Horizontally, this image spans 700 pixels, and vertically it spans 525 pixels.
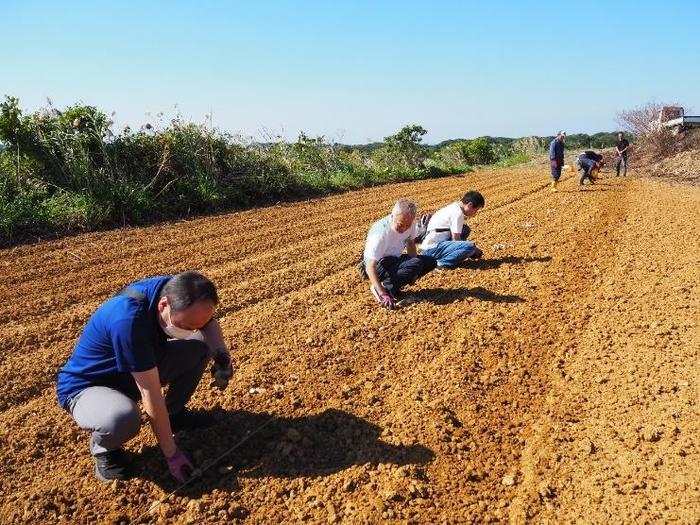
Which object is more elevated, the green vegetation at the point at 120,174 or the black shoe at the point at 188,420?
the green vegetation at the point at 120,174

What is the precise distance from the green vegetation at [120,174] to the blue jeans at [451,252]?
17.2 feet

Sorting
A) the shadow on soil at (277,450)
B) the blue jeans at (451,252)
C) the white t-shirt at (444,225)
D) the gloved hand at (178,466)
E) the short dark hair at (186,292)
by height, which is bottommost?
the shadow on soil at (277,450)

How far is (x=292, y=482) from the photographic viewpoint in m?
2.53

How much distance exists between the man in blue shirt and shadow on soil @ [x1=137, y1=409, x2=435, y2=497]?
162 mm

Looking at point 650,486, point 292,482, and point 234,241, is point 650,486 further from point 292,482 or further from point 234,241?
point 234,241

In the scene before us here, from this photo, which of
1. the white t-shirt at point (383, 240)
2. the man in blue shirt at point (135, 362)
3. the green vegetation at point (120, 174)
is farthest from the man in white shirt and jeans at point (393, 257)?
the green vegetation at point (120, 174)

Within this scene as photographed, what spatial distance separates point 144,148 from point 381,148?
10128mm

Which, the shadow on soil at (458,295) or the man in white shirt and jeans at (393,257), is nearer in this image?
the man in white shirt and jeans at (393,257)

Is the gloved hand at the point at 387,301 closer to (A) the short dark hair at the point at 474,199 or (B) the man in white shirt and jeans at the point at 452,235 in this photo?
(B) the man in white shirt and jeans at the point at 452,235

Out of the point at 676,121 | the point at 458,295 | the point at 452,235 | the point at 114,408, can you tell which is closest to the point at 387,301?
the point at 458,295

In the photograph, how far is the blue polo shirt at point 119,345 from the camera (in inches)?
89.3

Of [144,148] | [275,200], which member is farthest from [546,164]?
[144,148]

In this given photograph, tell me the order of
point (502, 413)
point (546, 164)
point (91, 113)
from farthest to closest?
1. point (546, 164)
2. point (91, 113)
3. point (502, 413)

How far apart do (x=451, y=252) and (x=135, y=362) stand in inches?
151
